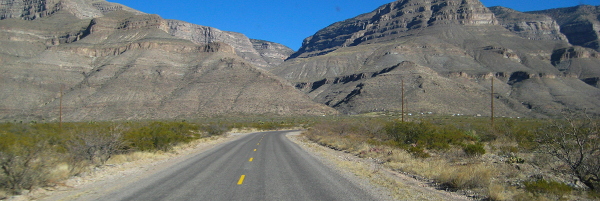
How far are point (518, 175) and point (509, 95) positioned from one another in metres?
104

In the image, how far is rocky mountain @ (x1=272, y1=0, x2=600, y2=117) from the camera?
89.4 metres

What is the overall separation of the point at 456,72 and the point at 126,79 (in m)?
94.3

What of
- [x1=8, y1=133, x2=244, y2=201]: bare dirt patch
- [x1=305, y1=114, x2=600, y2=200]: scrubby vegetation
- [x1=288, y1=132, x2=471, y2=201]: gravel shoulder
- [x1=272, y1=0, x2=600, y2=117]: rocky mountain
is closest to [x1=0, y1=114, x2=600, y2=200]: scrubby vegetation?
[x1=305, y1=114, x2=600, y2=200]: scrubby vegetation

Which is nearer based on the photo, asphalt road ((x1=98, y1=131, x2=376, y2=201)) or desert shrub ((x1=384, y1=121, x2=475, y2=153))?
asphalt road ((x1=98, y1=131, x2=376, y2=201))

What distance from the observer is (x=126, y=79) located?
90812mm

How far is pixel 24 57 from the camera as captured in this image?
100312 millimetres

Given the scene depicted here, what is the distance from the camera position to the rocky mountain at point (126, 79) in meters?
78.9

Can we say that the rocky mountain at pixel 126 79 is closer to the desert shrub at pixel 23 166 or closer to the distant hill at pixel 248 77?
the distant hill at pixel 248 77

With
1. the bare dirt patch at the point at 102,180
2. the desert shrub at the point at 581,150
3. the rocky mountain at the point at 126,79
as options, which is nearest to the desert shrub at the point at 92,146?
the bare dirt patch at the point at 102,180

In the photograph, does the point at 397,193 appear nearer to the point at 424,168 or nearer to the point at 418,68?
the point at 424,168

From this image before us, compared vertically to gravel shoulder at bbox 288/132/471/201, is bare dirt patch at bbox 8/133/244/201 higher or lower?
lower

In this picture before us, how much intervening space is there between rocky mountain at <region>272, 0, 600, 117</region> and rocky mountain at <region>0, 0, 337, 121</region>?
2195cm

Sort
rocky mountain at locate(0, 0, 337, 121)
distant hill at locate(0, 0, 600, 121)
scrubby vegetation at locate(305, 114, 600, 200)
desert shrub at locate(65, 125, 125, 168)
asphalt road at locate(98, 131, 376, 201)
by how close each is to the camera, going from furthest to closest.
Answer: distant hill at locate(0, 0, 600, 121) < rocky mountain at locate(0, 0, 337, 121) < desert shrub at locate(65, 125, 125, 168) < asphalt road at locate(98, 131, 376, 201) < scrubby vegetation at locate(305, 114, 600, 200)

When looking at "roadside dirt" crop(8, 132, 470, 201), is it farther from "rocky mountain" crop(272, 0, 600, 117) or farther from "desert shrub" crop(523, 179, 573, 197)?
"rocky mountain" crop(272, 0, 600, 117)
